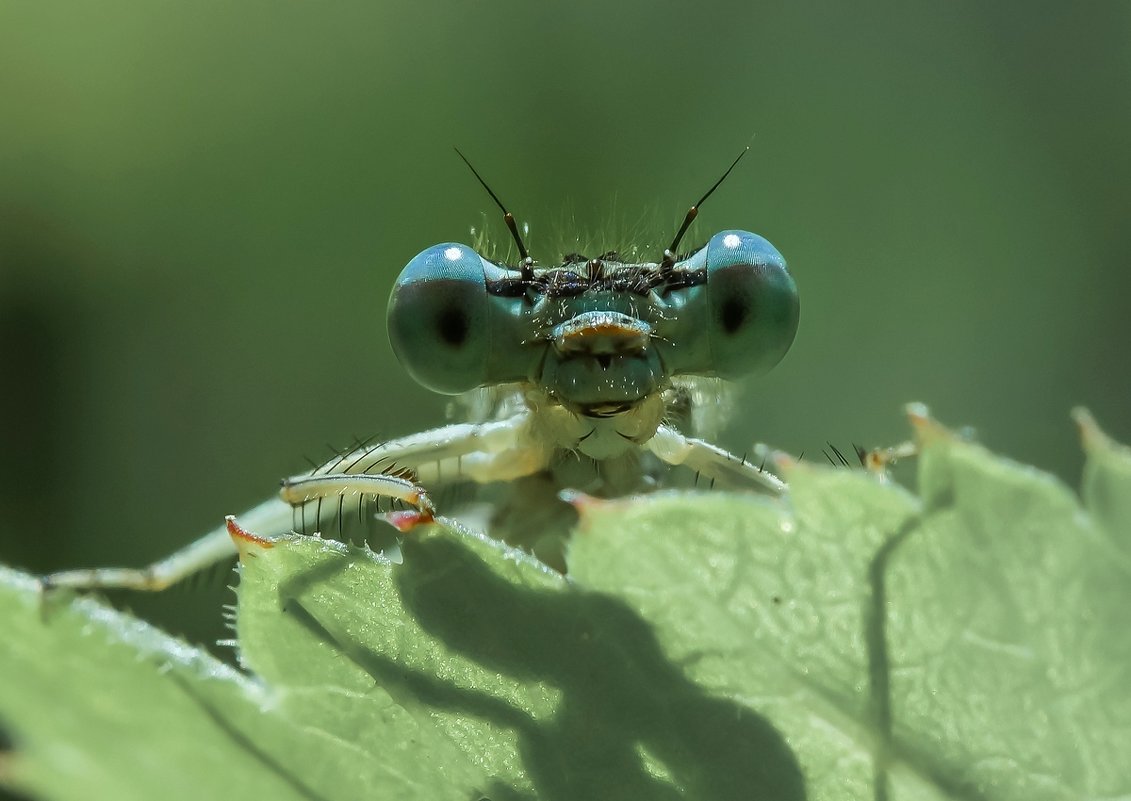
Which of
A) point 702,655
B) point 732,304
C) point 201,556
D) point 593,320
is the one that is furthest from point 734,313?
point 201,556

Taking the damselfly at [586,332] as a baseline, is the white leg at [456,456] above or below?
below

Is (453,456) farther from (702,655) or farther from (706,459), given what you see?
(702,655)

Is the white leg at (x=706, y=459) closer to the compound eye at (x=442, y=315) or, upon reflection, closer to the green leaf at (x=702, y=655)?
the compound eye at (x=442, y=315)

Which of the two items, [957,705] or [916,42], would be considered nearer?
[957,705]

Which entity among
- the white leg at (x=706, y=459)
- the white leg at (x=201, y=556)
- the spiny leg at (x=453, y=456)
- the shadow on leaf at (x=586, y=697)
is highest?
the shadow on leaf at (x=586, y=697)

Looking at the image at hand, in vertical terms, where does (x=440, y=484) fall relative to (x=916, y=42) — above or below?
below

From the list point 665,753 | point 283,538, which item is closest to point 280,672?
point 283,538

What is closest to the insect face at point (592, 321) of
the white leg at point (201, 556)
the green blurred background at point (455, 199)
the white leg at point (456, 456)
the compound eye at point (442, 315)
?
the compound eye at point (442, 315)

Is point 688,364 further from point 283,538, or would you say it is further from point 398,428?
point 398,428
